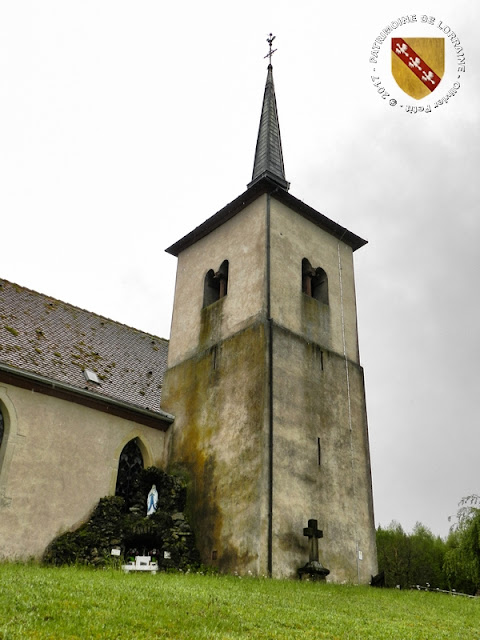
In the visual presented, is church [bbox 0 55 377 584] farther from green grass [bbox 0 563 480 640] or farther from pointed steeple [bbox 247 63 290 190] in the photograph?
pointed steeple [bbox 247 63 290 190]

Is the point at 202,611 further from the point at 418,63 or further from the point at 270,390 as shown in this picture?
the point at 418,63

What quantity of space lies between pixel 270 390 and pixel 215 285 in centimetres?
586

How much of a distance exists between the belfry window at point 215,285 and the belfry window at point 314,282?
8.16 feet

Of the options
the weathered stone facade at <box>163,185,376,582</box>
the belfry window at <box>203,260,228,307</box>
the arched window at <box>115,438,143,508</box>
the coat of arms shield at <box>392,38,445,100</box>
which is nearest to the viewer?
the weathered stone facade at <box>163,185,376,582</box>

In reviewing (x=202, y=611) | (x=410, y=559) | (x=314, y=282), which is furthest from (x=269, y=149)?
(x=410, y=559)

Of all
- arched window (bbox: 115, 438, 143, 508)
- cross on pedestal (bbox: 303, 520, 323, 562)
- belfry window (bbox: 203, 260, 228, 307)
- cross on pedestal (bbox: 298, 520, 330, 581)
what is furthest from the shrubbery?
belfry window (bbox: 203, 260, 228, 307)

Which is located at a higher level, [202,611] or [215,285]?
[215,285]

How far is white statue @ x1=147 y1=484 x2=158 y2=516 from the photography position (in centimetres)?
1595

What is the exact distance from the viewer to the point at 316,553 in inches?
562

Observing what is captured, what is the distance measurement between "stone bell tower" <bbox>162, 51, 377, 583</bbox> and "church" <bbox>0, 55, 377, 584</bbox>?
0.05m

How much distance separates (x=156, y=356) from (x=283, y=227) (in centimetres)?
666

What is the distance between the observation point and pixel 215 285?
20516 mm

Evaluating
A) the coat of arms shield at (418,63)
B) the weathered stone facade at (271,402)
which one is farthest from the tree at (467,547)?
the coat of arms shield at (418,63)

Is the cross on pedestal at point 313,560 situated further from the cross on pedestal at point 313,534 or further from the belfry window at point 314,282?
the belfry window at point 314,282
